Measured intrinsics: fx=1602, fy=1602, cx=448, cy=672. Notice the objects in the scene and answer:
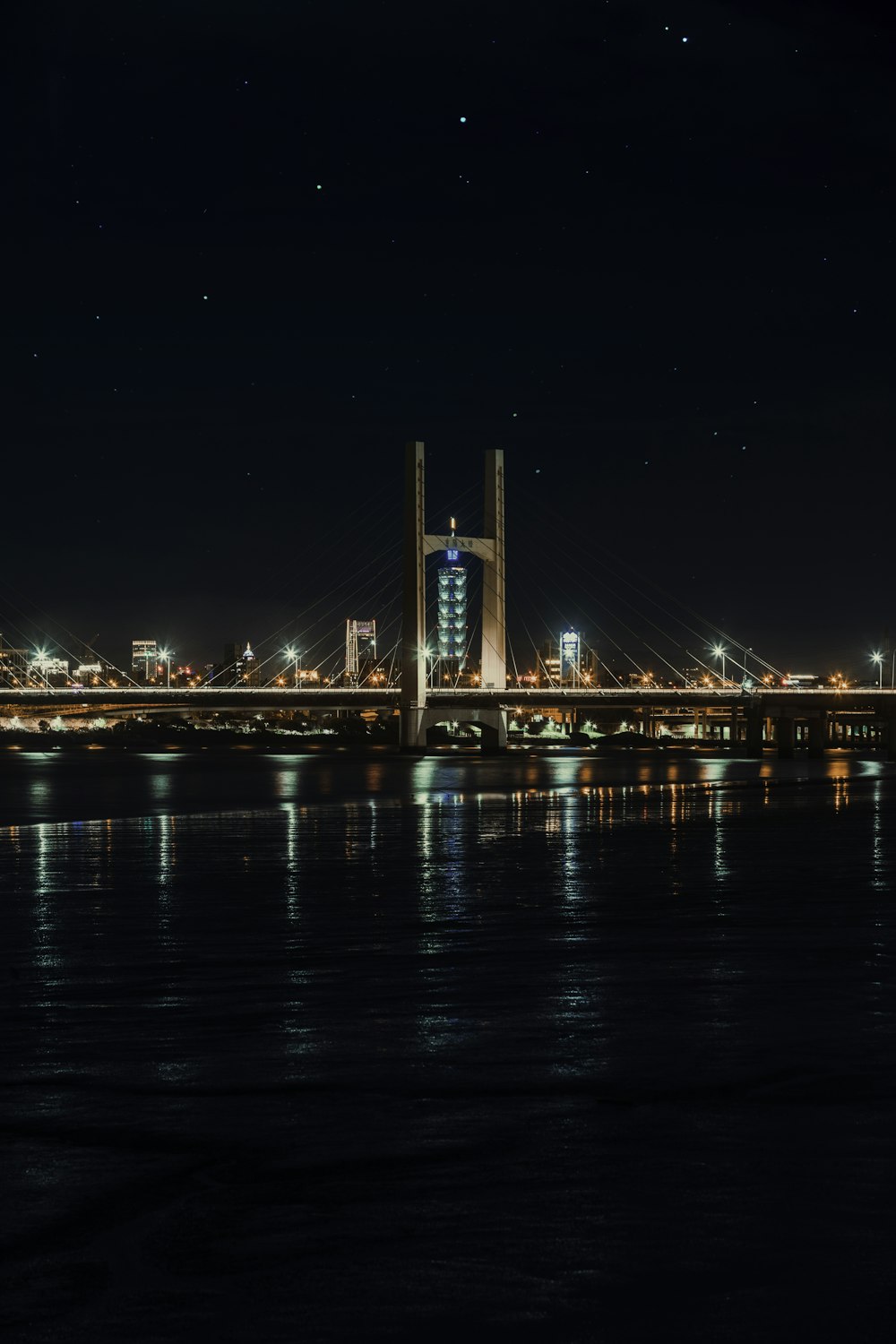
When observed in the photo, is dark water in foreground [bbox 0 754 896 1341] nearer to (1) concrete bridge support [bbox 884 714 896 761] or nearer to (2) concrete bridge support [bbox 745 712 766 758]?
(1) concrete bridge support [bbox 884 714 896 761]

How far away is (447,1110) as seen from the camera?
21.7ft

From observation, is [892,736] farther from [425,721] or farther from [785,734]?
[425,721]

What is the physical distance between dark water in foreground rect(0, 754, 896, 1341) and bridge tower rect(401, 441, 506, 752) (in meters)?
63.2

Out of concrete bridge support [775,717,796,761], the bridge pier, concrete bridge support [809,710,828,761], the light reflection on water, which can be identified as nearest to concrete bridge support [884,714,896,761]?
concrete bridge support [809,710,828,761]

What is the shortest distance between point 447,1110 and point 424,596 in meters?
73.0

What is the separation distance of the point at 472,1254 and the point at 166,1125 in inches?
77.4

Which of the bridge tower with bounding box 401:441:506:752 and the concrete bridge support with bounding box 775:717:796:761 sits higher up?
the bridge tower with bounding box 401:441:506:752

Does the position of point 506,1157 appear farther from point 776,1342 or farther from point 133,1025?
point 133,1025

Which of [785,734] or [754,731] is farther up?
[754,731]

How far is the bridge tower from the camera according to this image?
8019 cm

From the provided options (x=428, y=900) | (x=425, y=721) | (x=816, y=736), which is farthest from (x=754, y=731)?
(x=428, y=900)

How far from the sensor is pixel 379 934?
42.6ft

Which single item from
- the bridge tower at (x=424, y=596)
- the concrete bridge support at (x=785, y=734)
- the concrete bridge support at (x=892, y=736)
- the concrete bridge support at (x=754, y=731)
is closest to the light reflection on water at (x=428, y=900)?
the bridge tower at (x=424, y=596)

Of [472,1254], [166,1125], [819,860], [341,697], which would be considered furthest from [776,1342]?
[341,697]
